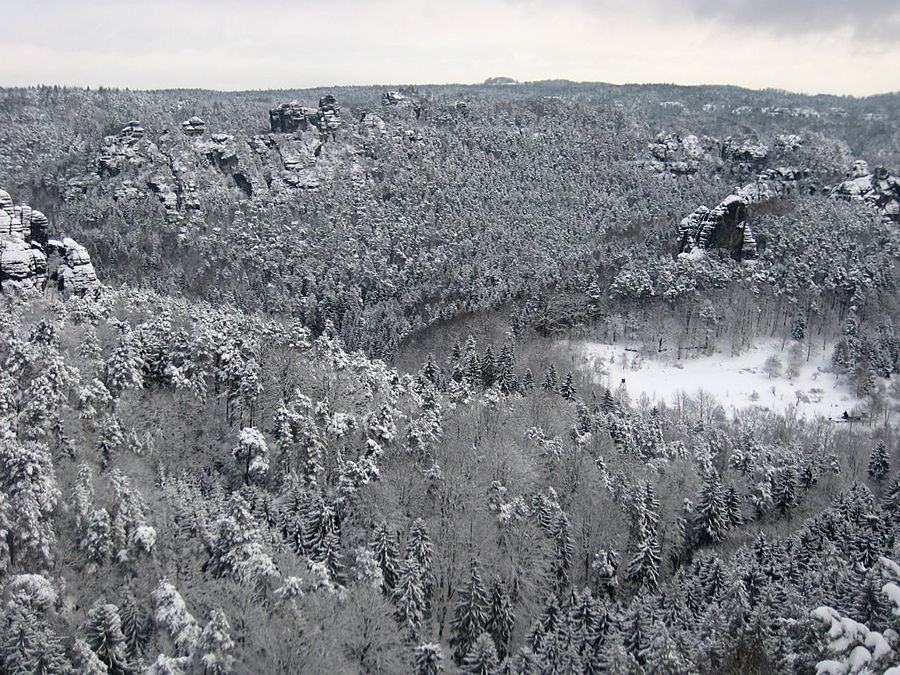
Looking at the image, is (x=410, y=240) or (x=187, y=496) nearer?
(x=187, y=496)

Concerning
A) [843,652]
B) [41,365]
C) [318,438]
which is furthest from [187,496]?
[843,652]

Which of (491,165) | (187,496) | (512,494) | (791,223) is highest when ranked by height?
(491,165)

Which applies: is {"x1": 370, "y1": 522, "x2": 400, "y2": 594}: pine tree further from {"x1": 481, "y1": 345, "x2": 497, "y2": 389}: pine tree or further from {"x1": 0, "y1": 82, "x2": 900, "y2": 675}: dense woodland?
{"x1": 481, "y1": 345, "x2": 497, "y2": 389}: pine tree

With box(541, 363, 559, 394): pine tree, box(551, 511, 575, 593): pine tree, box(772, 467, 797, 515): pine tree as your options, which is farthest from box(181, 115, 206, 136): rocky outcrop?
box(772, 467, 797, 515): pine tree

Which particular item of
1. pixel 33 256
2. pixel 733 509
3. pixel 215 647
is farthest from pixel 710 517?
pixel 33 256

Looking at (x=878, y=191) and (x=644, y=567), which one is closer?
(x=644, y=567)

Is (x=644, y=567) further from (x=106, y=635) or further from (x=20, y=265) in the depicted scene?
(x=20, y=265)

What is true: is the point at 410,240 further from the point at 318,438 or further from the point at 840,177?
Result: the point at 840,177
